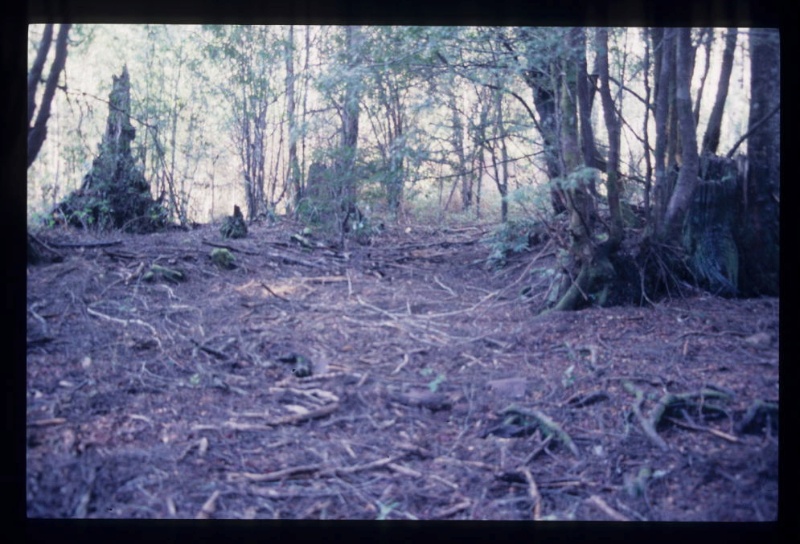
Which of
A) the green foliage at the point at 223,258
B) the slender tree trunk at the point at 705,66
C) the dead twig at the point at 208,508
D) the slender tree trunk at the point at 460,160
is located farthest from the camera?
the slender tree trunk at the point at 460,160

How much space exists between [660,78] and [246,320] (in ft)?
8.69

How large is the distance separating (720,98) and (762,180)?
0.47 m

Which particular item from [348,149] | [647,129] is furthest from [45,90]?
[647,129]

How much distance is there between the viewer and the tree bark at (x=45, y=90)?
8.96ft

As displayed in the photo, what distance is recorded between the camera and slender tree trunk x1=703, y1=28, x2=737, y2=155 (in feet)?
9.64

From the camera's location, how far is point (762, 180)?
3.15m

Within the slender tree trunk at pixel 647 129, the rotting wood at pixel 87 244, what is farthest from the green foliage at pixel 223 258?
the slender tree trunk at pixel 647 129

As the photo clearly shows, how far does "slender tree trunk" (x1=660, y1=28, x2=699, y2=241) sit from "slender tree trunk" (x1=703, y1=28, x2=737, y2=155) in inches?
2.9

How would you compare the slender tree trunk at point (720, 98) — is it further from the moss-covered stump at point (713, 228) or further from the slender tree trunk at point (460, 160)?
the slender tree trunk at point (460, 160)

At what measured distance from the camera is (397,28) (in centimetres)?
332

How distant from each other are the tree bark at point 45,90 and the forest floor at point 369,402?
0.42 m

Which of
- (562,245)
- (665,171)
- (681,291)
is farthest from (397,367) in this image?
(665,171)

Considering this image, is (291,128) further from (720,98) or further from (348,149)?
(720,98)

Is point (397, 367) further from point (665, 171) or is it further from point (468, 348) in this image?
point (665, 171)
